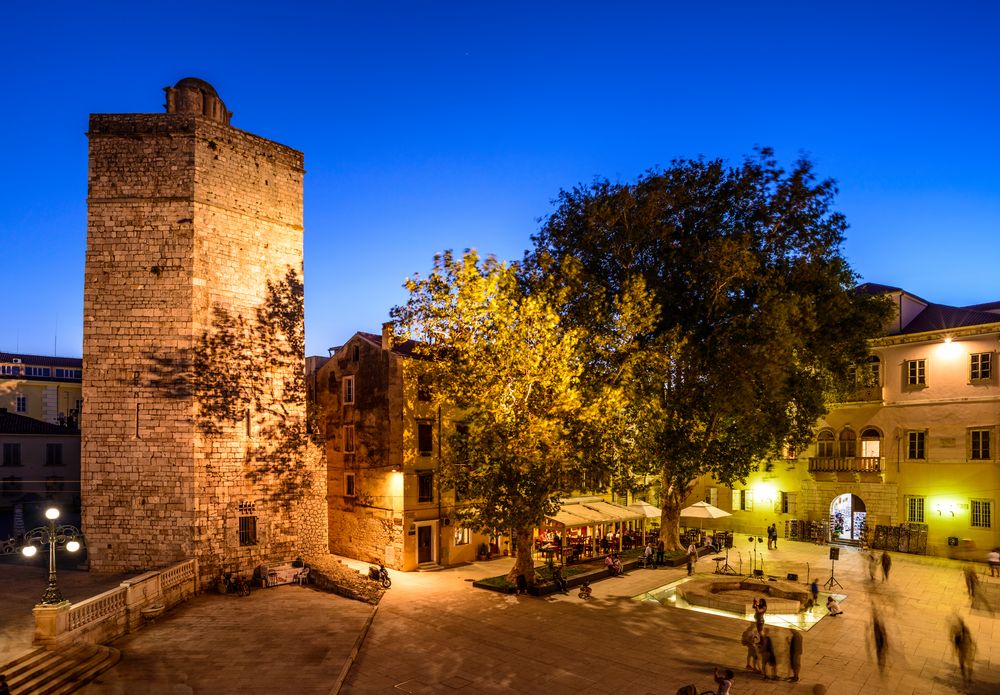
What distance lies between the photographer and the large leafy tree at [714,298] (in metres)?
26.4

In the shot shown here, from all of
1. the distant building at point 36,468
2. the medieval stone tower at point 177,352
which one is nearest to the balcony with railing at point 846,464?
the medieval stone tower at point 177,352

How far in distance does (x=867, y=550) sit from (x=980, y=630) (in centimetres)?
1399

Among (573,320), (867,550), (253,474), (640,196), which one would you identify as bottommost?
(867,550)

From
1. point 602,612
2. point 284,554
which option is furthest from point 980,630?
point 284,554

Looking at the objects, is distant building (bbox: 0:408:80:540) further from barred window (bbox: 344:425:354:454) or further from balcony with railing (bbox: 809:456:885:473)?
balcony with railing (bbox: 809:456:885:473)

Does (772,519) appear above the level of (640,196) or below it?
below

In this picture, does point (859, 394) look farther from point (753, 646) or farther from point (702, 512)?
point (753, 646)

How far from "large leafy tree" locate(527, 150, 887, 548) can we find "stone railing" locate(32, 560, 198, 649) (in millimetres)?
16499

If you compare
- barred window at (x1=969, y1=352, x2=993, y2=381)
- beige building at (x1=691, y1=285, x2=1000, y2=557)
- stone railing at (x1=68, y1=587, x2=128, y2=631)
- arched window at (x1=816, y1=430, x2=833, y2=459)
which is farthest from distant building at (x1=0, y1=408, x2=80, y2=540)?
barred window at (x1=969, y1=352, x2=993, y2=381)

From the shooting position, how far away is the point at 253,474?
2541 centimetres

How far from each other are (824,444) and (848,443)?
120 centimetres

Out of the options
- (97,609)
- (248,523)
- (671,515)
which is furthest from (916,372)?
(97,609)

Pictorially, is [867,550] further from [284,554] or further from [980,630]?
[284,554]

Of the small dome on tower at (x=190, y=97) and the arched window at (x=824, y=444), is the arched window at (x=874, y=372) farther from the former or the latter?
the small dome on tower at (x=190, y=97)
